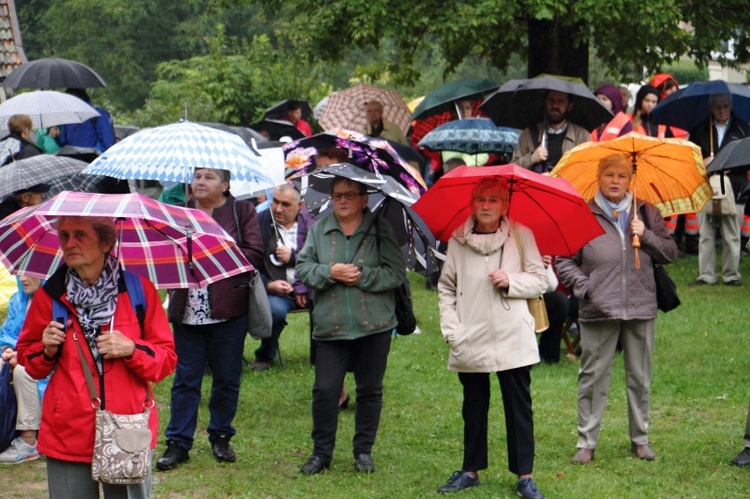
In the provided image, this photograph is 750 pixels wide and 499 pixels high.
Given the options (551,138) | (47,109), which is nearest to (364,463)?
(551,138)

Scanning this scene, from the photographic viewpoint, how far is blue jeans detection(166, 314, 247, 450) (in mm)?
7426

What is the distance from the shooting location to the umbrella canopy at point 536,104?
420 inches

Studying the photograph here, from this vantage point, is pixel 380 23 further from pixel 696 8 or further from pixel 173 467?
pixel 173 467

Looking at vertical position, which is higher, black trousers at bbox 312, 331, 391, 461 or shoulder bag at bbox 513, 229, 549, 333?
shoulder bag at bbox 513, 229, 549, 333

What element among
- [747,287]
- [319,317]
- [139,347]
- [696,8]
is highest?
[696,8]

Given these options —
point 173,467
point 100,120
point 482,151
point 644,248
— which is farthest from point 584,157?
point 100,120

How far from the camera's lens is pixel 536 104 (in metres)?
11.4

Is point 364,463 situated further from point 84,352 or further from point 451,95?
point 451,95

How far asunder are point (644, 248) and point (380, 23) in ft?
27.8

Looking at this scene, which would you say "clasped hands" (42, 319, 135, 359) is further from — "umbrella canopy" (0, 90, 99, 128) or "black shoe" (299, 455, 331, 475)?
"umbrella canopy" (0, 90, 99, 128)

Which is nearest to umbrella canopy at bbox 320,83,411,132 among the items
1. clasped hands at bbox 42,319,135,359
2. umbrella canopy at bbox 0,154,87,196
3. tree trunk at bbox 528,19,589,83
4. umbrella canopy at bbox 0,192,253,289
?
tree trunk at bbox 528,19,589,83

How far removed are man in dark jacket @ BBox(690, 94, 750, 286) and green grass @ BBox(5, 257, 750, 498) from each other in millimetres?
2174

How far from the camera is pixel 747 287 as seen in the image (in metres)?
13.7

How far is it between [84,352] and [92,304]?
0.21 meters
